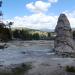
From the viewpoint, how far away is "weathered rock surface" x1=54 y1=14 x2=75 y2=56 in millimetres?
22469

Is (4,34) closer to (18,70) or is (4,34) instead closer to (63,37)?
(63,37)

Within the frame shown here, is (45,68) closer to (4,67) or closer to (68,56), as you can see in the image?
(4,67)

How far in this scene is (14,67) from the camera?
1505 cm

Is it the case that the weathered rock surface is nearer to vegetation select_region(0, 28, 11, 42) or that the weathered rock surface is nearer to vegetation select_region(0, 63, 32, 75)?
vegetation select_region(0, 63, 32, 75)

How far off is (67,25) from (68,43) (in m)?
1.99

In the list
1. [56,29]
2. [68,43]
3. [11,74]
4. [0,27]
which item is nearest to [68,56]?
[68,43]

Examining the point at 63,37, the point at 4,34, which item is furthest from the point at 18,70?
the point at 4,34

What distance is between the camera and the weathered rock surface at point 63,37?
22469mm

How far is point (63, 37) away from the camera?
23.4 meters

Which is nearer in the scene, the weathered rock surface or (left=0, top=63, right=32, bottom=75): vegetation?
(left=0, top=63, right=32, bottom=75): vegetation

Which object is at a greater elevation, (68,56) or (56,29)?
(56,29)

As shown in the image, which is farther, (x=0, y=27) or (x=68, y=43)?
(x=0, y=27)

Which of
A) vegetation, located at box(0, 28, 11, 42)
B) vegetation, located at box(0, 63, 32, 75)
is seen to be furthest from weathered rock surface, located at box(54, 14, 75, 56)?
vegetation, located at box(0, 28, 11, 42)

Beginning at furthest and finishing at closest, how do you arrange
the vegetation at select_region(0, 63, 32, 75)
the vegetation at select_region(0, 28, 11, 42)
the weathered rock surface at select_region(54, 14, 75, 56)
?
the vegetation at select_region(0, 28, 11, 42) → the weathered rock surface at select_region(54, 14, 75, 56) → the vegetation at select_region(0, 63, 32, 75)
